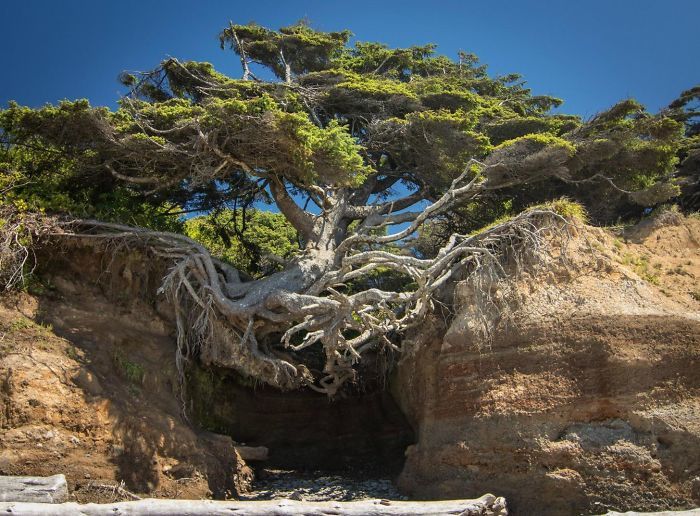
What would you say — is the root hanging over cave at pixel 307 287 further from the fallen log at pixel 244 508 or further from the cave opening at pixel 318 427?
the fallen log at pixel 244 508

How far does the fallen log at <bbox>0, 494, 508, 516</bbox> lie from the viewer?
9.62 meters

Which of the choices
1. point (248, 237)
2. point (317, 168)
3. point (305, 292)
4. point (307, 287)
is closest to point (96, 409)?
point (305, 292)

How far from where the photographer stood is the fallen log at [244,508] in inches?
379

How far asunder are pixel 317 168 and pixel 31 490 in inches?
300

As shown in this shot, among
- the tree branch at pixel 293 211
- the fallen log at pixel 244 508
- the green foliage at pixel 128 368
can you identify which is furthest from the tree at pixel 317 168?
the fallen log at pixel 244 508

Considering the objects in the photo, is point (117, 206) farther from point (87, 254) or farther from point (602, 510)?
point (602, 510)

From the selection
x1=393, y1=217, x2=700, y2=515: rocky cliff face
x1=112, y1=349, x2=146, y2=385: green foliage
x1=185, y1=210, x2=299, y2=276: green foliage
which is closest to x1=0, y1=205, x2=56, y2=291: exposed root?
x1=112, y1=349, x2=146, y2=385: green foliage

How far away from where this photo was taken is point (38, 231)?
14273 mm

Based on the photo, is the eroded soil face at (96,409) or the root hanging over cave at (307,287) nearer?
the eroded soil face at (96,409)

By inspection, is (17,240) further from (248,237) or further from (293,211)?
(248,237)

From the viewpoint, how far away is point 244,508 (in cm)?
1034

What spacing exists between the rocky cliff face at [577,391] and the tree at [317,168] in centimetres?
116

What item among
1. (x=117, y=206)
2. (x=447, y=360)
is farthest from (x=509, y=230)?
(x=117, y=206)

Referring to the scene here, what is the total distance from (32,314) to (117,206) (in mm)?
3399
